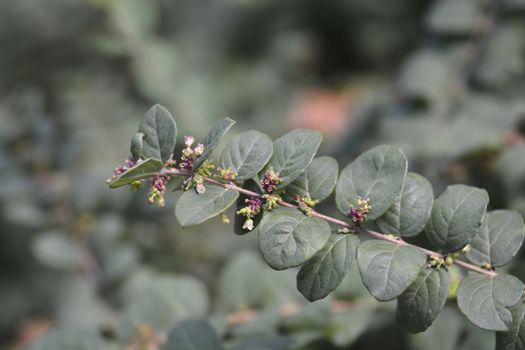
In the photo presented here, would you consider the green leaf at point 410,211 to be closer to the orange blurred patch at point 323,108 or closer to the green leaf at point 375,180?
the green leaf at point 375,180

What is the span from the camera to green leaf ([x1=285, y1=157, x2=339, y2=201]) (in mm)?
995

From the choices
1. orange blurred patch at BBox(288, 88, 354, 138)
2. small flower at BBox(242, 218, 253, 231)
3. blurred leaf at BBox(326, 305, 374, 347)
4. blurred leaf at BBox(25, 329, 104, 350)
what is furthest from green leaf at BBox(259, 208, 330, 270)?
orange blurred patch at BBox(288, 88, 354, 138)

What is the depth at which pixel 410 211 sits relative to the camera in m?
1.00

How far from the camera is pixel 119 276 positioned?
178 cm

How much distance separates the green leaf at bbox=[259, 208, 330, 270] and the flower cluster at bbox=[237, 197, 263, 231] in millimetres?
18

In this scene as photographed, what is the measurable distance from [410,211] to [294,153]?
7.6 inches

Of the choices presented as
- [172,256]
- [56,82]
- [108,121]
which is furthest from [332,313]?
[56,82]

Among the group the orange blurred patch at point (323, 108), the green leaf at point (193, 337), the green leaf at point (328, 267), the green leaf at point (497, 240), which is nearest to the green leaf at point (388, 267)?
the green leaf at point (328, 267)

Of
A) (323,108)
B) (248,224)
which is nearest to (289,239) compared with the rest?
(248,224)

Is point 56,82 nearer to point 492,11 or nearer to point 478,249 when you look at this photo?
point 492,11

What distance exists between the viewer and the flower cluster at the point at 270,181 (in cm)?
96

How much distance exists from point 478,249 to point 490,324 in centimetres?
16

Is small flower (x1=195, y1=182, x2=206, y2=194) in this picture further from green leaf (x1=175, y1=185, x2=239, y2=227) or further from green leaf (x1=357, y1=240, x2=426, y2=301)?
green leaf (x1=357, y1=240, x2=426, y2=301)

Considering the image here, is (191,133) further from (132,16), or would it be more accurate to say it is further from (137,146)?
(137,146)
